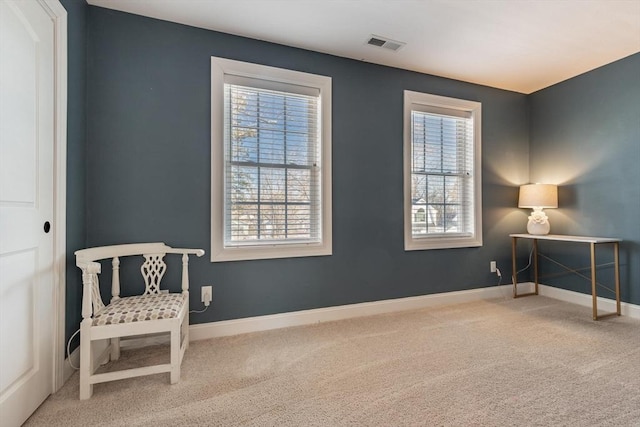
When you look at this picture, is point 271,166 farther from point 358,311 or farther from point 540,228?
point 540,228

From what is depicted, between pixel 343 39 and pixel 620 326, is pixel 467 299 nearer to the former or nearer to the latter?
pixel 620 326

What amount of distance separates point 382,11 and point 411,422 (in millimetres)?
2585

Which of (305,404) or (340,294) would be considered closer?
(305,404)

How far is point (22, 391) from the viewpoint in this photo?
1.39 meters

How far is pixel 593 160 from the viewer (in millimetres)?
3115

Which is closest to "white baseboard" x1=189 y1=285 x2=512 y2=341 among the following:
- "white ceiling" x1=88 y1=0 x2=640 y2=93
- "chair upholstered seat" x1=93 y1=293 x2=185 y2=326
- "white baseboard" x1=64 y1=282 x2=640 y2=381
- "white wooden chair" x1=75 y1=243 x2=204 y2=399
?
"white baseboard" x1=64 y1=282 x2=640 y2=381

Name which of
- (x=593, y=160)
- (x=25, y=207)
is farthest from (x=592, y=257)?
(x=25, y=207)

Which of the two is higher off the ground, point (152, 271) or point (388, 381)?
point (152, 271)

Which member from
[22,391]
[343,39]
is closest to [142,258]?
[22,391]

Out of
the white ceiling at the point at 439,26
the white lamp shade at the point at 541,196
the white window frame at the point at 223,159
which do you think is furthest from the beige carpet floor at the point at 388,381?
the white ceiling at the point at 439,26

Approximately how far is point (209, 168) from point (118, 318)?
122 centimetres

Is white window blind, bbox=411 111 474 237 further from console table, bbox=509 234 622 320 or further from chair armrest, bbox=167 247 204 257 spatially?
chair armrest, bbox=167 247 204 257

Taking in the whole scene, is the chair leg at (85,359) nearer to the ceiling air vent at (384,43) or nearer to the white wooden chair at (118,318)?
the white wooden chair at (118,318)

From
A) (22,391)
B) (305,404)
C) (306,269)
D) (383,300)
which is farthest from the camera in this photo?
(383,300)
